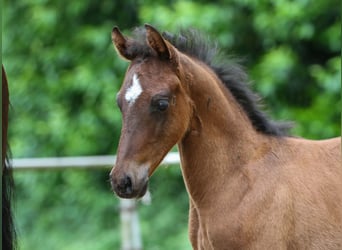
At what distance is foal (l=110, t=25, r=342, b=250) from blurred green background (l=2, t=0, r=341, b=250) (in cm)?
301

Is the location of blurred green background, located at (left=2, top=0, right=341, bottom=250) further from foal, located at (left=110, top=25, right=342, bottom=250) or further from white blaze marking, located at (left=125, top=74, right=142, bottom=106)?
white blaze marking, located at (left=125, top=74, right=142, bottom=106)

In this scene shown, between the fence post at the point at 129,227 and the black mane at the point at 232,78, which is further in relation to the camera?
the fence post at the point at 129,227

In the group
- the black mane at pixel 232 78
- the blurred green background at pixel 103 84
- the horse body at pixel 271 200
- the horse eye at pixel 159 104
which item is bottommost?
the blurred green background at pixel 103 84

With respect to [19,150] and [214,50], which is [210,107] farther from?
[19,150]

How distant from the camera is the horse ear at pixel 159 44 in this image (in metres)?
4.04

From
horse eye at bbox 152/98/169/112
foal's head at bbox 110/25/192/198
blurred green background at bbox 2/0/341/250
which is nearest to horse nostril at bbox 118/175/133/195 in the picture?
foal's head at bbox 110/25/192/198

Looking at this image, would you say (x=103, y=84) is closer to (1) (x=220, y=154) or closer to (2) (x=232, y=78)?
(2) (x=232, y=78)

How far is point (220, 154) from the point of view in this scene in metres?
4.29

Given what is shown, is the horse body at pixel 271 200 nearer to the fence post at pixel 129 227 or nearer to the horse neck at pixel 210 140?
the horse neck at pixel 210 140

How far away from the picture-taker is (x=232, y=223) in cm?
409

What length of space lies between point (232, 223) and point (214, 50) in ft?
3.08

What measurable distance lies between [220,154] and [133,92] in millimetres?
584

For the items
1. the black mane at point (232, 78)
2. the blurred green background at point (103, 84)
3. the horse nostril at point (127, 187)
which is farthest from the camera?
the blurred green background at point (103, 84)

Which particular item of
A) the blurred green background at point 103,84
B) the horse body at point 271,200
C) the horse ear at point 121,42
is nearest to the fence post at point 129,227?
the blurred green background at point 103,84
